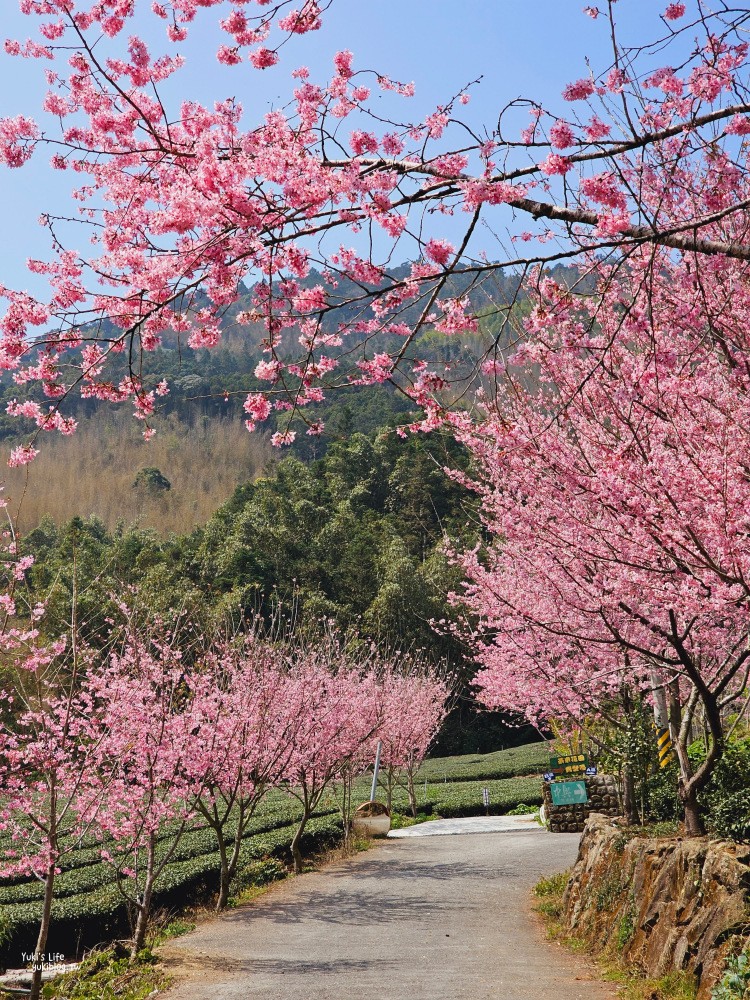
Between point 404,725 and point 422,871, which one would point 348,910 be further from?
point 404,725

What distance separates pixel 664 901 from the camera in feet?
21.5

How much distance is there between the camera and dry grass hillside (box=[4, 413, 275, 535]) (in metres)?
74.1

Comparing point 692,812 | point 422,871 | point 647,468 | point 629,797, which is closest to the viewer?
point 647,468

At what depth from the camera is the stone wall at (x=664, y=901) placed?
560 centimetres

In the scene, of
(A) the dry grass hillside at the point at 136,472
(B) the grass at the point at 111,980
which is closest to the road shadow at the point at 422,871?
(B) the grass at the point at 111,980

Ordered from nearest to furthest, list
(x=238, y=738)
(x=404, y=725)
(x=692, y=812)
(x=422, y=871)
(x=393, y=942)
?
(x=692, y=812) < (x=393, y=942) < (x=238, y=738) < (x=422, y=871) < (x=404, y=725)

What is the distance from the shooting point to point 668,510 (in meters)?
4.87

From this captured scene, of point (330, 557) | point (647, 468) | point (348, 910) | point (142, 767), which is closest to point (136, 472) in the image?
point (330, 557)

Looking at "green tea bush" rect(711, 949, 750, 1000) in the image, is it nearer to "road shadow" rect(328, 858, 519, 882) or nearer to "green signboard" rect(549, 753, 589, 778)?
"road shadow" rect(328, 858, 519, 882)

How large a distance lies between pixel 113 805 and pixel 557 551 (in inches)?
233

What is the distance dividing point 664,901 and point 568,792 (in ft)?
28.9

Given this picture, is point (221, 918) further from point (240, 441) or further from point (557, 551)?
point (240, 441)

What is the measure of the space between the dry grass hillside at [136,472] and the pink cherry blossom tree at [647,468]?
203 feet

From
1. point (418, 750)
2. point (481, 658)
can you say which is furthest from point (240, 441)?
point (481, 658)
